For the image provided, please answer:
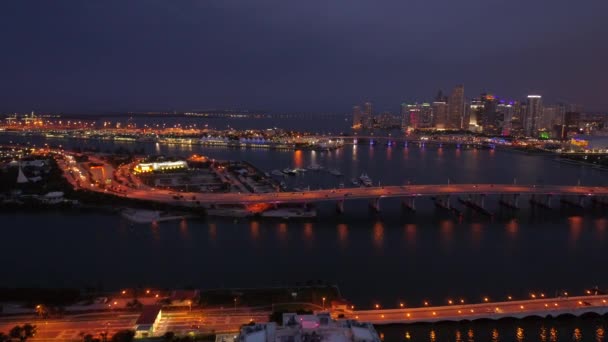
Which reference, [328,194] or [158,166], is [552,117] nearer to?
[328,194]

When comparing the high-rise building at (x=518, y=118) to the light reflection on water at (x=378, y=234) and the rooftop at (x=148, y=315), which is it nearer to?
the light reflection on water at (x=378, y=234)

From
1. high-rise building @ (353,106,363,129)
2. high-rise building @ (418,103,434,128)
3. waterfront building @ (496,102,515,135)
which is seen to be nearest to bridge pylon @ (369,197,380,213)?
waterfront building @ (496,102,515,135)

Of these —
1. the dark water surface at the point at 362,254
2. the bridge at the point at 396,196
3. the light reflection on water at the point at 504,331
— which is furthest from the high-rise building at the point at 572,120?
the light reflection on water at the point at 504,331

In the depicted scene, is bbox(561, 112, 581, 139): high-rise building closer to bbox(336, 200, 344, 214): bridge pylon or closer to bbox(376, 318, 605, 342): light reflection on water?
bbox(336, 200, 344, 214): bridge pylon

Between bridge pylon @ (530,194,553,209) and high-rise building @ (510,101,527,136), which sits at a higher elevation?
high-rise building @ (510,101,527,136)

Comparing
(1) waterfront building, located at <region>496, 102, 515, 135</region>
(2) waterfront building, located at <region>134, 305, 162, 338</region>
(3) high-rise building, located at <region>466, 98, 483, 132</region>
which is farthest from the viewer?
(3) high-rise building, located at <region>466, 98, 483, 132</region>

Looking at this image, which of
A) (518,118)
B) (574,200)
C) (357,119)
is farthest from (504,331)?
(357,119)
